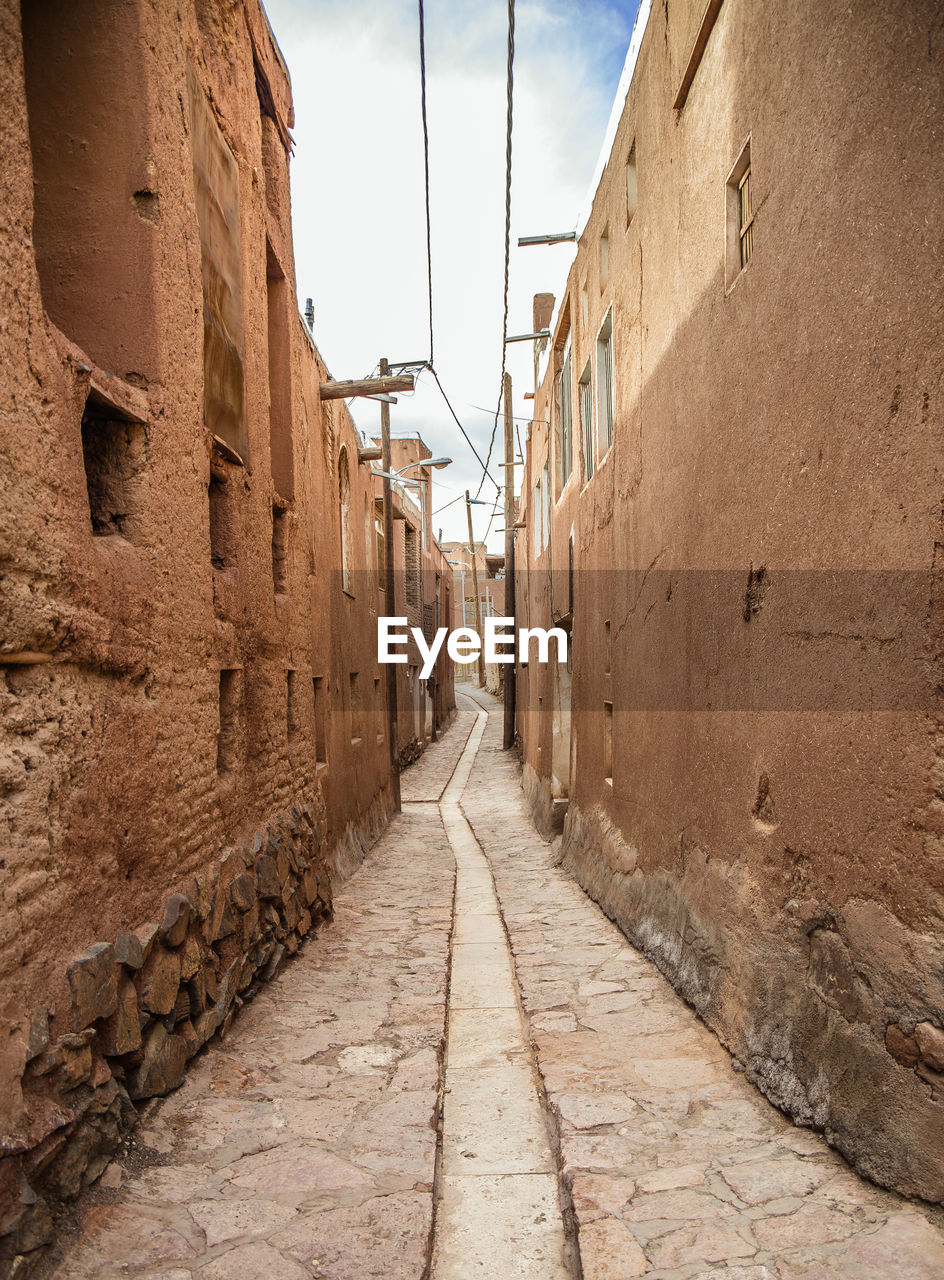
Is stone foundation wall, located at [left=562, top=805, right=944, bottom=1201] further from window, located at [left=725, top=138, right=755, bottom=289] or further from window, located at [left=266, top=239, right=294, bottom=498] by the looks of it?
window, located at [left=266, top=239, right=294, bottom=498]

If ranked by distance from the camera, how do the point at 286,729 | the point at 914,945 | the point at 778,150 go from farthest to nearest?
the point at 286,729 < the point at 778,150 < the point at 914,945

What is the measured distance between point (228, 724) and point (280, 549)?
2.22 m

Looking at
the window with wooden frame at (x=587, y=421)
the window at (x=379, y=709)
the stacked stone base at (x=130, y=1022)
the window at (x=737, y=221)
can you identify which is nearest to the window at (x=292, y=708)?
the stacked stone base at (x=130, y=1022)

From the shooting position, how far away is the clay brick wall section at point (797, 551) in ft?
9.53

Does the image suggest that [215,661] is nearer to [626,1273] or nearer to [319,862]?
[319,862]

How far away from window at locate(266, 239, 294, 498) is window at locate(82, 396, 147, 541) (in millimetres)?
3351

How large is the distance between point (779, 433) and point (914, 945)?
2.16m

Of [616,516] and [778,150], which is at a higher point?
[778,150]

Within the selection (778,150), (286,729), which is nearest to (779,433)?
(778,150)

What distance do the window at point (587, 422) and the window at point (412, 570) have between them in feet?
52.7

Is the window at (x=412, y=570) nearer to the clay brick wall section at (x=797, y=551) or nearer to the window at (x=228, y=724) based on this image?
the clay brick wall section at (x=797, y=551)

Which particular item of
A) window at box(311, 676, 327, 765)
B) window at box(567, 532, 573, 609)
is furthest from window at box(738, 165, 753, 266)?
window at box(567, 532, 573, 609)

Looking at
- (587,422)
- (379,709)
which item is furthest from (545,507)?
(587,422)

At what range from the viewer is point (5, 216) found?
289cm
